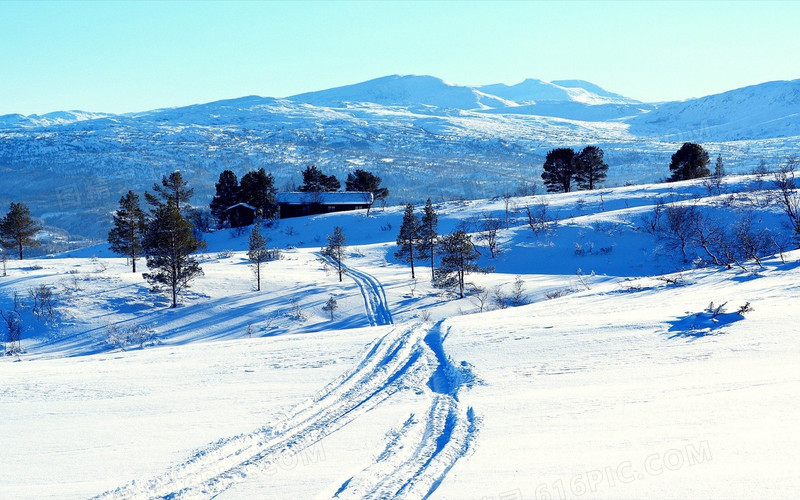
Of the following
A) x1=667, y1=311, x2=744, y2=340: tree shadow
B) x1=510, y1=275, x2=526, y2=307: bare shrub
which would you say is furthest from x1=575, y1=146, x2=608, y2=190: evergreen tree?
x1=667, y1=311, x2=744, y2=340: tree shadow

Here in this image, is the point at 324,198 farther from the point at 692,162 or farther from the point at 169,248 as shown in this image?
the point at 692,162

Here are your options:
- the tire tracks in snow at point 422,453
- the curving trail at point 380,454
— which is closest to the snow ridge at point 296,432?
the curving trail at point 380,454

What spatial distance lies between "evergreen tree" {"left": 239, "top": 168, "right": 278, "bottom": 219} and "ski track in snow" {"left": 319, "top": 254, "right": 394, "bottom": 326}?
26011 millimetres

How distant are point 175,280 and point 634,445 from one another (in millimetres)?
29736

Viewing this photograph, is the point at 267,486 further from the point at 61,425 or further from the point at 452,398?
the point at 61,425

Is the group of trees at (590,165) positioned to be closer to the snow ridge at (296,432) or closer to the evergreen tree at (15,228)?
the evergreen tree at (15,228)

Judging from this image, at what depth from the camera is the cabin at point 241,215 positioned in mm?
65125

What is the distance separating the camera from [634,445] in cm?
757

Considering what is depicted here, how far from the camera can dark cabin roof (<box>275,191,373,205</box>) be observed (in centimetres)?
6794

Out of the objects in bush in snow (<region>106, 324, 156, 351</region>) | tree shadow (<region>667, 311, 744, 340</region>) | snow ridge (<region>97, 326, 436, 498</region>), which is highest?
tree shadow (<region>667, 311, 744, 340</region>)

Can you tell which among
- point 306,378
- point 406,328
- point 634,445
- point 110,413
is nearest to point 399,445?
point 634,445

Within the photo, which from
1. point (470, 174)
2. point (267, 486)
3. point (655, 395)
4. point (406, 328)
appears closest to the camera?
point (267, 486)

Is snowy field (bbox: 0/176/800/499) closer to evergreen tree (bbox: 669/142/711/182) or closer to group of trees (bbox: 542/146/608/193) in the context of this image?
group of trees (bbox: 542/146/608/193)

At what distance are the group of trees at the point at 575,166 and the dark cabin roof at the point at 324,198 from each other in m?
22.3
